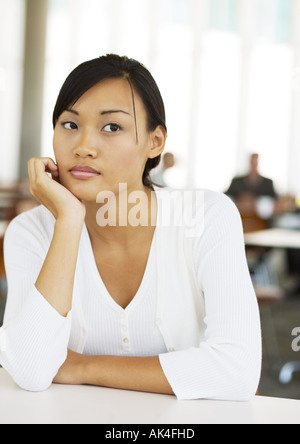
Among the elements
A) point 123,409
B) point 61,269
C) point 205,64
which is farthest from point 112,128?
point 205,64

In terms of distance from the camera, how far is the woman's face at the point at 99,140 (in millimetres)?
1244

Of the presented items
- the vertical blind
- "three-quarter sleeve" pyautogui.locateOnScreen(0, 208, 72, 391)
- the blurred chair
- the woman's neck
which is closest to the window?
the vertical blind

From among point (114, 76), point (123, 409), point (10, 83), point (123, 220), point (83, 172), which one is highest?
point (10, 83)

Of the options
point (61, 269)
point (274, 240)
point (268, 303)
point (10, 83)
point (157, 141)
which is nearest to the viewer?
point (61, 269)

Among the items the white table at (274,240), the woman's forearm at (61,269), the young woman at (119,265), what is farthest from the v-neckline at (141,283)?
the white table at (274,240)

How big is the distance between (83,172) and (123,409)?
0.50m

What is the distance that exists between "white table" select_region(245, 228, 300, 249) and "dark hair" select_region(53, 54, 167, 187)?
266cm

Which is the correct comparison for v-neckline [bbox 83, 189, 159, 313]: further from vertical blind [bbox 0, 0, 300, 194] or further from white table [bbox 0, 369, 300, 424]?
vertical blind [bbox 0, 0, 300, 194]

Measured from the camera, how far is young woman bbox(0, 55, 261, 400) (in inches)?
44.8

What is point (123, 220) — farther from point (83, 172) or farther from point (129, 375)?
point (129, 375)

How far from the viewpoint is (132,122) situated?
130 cm

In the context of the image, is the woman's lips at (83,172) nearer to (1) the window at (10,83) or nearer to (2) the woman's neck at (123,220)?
(2) the woman's neck at (123,220)

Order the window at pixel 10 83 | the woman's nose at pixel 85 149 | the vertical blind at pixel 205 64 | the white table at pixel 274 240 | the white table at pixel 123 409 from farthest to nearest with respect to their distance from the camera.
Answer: the window at pixel 10 83
the vertical blind at pixel 205 64
the white table at pixel 274 240
the woman's nose at pixel 85 149
the white table at pixel 123 409

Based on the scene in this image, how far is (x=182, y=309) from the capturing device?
1312 mm
